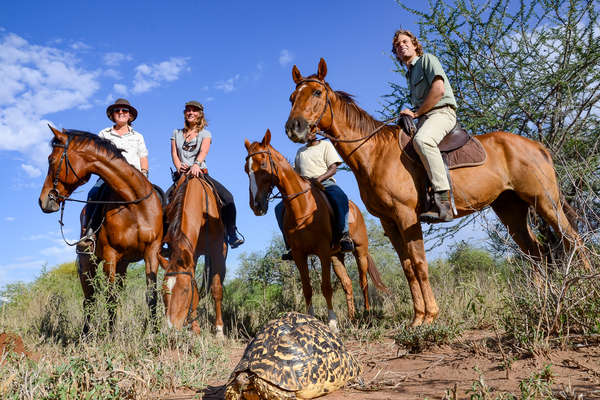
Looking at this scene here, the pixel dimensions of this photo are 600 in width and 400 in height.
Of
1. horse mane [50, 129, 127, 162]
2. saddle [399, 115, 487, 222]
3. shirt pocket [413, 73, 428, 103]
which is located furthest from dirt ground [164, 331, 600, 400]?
horse mane [50, 129, 127, 162]

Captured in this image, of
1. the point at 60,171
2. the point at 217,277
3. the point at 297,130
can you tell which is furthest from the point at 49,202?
the point at 297,130

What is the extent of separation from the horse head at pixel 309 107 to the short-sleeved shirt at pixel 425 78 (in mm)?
1232

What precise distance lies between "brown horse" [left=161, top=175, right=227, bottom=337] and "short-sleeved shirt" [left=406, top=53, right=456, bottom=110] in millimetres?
3874

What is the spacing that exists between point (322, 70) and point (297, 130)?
1.12 m

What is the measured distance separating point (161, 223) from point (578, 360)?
5.66m

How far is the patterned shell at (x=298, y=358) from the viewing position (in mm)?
3098

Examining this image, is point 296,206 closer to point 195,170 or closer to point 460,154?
point 195,170

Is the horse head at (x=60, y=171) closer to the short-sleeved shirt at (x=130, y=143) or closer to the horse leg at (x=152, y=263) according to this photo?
the short-sleeved shirt at (x=130, y=143)

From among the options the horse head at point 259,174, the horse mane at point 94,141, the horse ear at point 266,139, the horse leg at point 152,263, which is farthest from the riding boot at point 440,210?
the horse mane at point 94,141

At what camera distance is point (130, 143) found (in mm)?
7531

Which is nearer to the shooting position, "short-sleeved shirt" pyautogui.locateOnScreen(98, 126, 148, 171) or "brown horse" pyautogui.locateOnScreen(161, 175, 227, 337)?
"brown horse" pyautogui.locateOnScreen(161, 175, 227, 337)

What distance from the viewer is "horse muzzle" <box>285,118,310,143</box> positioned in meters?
5.32

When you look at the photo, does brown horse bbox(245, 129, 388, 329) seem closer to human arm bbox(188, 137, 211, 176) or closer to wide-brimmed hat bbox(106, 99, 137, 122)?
human arm bbox(188, 137, 211, 176)

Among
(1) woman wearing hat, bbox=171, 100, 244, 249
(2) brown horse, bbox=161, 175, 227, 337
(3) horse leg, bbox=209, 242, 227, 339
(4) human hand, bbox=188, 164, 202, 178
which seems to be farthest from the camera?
(1) woman wearing hat, bbox=171, 100, 244, 249
